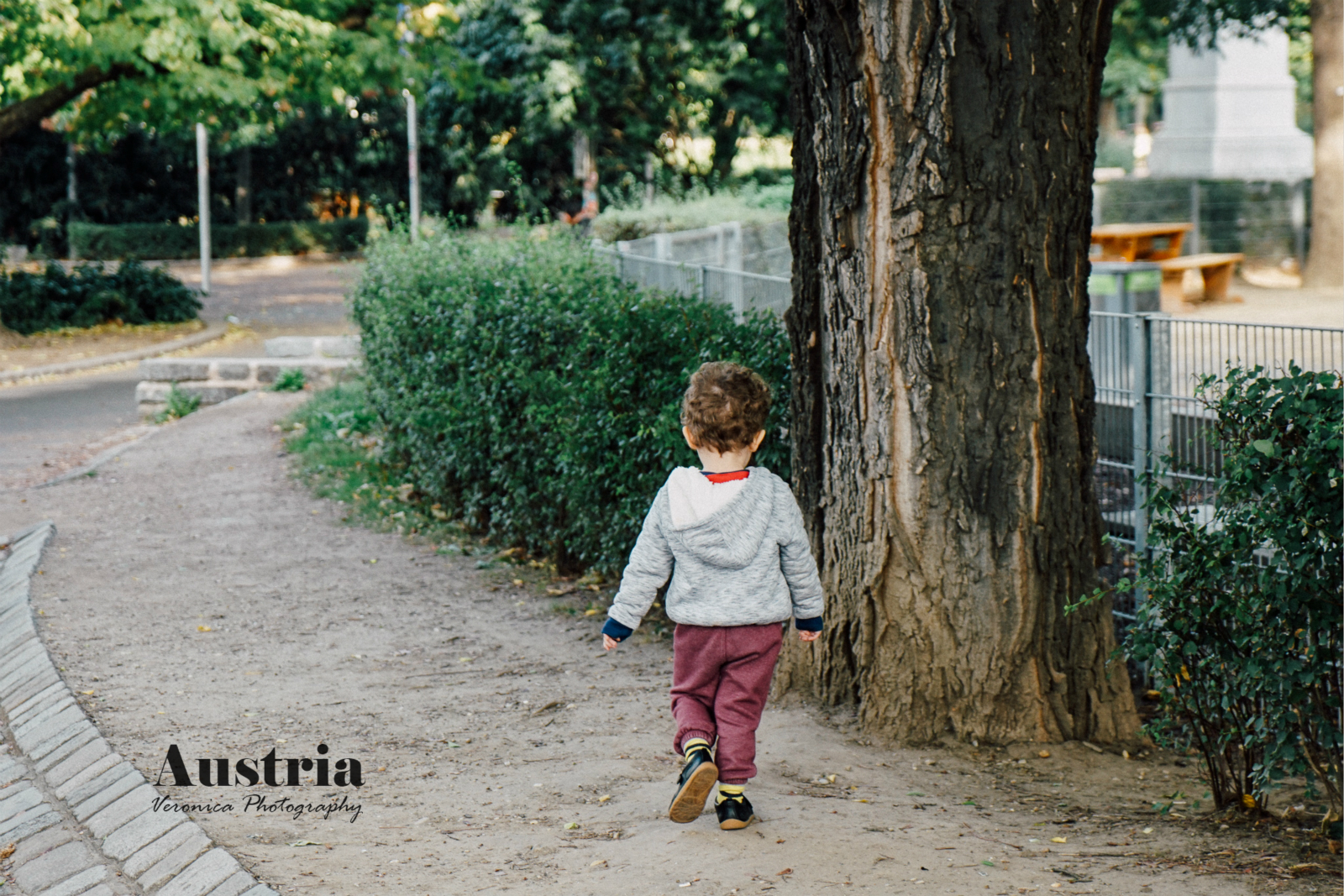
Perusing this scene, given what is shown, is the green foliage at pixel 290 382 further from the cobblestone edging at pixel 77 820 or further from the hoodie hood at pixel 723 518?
the hoodie hood at pixel 723 518

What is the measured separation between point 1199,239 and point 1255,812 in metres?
17.3

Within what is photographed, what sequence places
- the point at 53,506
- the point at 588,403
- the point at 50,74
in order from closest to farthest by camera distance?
the point at 588,403 < the point at 53,506 < the point at 50,74

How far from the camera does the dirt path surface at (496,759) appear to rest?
3.59 m

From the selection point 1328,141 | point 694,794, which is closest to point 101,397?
point 694,794

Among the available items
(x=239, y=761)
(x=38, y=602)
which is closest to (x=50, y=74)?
(x=38, y=602)

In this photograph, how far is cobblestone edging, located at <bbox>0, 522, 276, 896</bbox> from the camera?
3.74m

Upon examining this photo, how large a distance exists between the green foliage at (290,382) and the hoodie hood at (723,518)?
10.8 metres

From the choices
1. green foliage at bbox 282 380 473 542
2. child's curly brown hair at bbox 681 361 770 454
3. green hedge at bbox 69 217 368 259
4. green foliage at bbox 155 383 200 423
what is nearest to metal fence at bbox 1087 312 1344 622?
child's curly brown hair at bbox 681 361 770 454

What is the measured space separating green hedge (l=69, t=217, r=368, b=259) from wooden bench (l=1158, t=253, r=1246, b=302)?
22.6m

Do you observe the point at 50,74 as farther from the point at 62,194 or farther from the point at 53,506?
the point at 62,194

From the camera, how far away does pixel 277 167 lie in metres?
37.8

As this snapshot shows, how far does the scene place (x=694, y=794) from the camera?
3.77 metres

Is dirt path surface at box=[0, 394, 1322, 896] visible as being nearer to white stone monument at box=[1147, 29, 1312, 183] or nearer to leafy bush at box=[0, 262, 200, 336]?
leafy bush at box=[0, 262, 200, 336]

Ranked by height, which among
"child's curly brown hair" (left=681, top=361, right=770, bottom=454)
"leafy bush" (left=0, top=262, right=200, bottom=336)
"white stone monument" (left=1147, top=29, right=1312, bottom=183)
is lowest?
"child's curly brown hair" (left=681, top=361, right=770, bottom=454)
